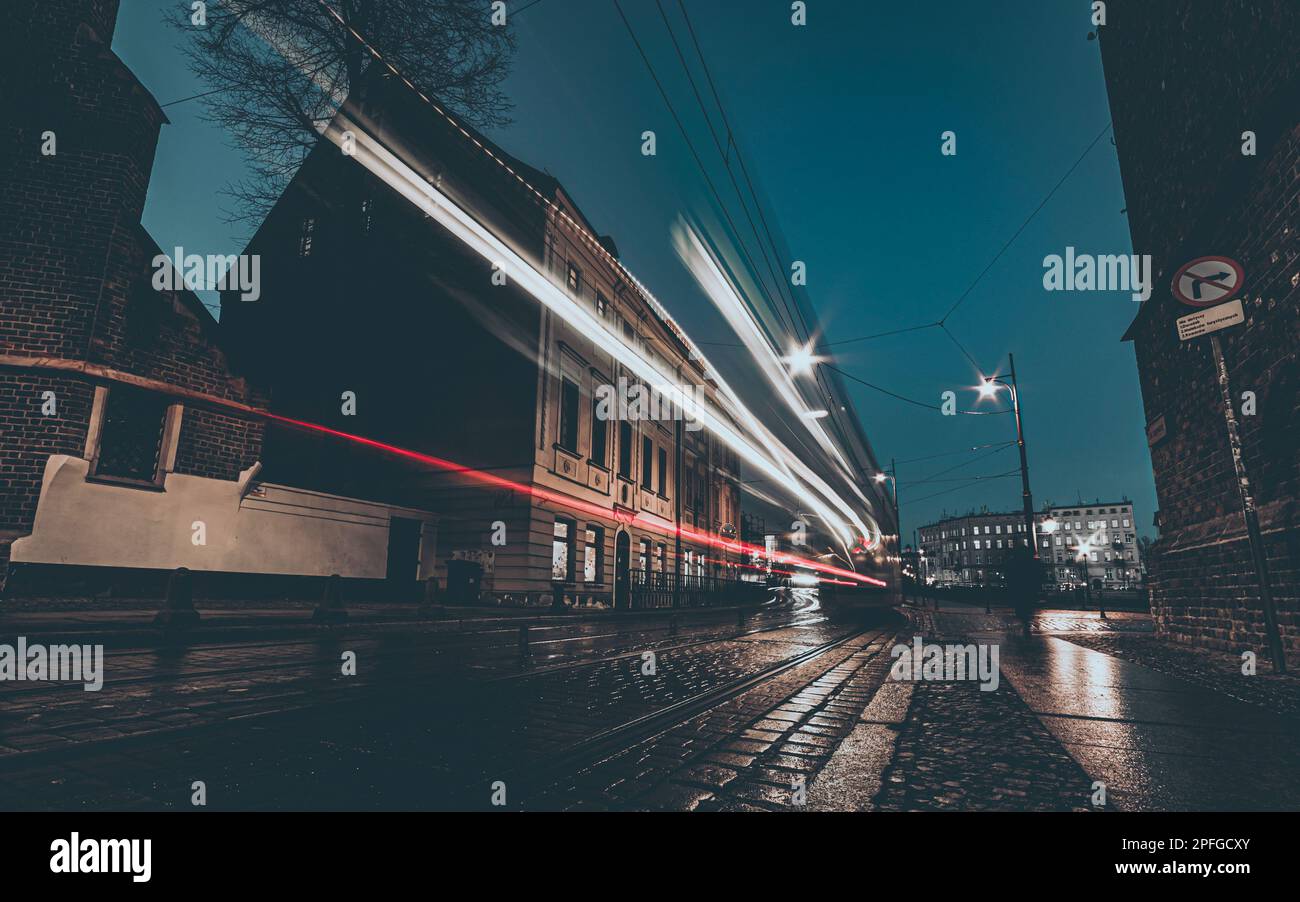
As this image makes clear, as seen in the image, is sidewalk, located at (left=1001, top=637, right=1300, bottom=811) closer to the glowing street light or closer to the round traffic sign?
the round traffic sign

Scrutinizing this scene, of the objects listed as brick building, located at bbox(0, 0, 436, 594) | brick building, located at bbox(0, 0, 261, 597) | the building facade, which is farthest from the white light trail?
brick building, located at bbox(0, 0, 436, 594)

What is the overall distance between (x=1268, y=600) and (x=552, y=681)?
722cm

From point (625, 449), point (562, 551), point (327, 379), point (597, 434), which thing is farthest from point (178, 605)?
point (625, 449)

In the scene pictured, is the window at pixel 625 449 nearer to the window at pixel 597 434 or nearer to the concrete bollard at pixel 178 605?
the window at pixel 597 434

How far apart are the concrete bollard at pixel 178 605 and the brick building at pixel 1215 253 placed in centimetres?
1276

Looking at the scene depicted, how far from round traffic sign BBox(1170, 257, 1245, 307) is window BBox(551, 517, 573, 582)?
54.8 ft

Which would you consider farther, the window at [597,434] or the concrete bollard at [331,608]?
the window at [597,434]

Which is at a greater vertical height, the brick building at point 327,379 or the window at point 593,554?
the brick building at point 327,379

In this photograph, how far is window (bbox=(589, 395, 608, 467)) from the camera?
23922 millimetres

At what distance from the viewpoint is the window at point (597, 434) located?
23.9 meters

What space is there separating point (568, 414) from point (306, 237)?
11257 mm

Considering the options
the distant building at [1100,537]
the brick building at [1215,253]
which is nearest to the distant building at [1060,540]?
the distant building at [1100,537]
